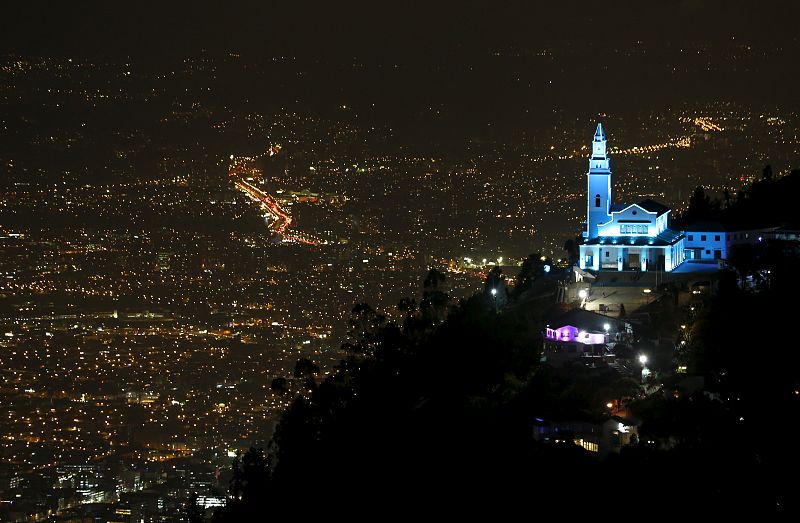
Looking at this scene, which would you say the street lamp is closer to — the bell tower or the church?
the church

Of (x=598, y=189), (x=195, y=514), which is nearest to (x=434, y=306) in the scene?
(x=598, y=189)

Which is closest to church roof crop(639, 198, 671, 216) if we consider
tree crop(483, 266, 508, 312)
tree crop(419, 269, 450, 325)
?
tree crop(483, 266, 508, 312)

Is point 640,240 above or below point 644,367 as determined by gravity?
above

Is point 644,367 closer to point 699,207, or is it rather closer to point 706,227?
point 706,227

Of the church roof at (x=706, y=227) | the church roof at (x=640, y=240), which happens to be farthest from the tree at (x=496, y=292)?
the church roof at (x=706, y=227)

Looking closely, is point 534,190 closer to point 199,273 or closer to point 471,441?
point 199,273

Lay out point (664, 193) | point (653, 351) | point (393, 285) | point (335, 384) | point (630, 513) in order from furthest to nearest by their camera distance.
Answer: point (393, 285), point (664, 193), point (335, 384), point (653, 351), point (630, 513)

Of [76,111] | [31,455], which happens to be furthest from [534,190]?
[76,111]
